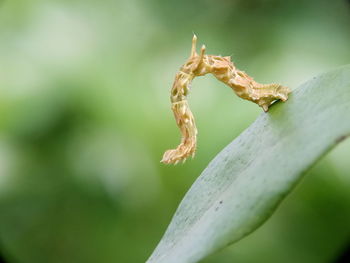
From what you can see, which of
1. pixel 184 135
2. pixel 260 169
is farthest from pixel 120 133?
pixel 260 169

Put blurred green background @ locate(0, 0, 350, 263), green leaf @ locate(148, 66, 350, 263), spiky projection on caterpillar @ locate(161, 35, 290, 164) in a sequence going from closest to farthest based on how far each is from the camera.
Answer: green leaf @ locate(148, 66, 350, 263), spiky projection on caterpillar @ locate(161, 35, 290, 164), blurred green background @ locate(0, 0, 350, 263)

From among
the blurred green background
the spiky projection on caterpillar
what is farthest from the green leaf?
the blurred green background

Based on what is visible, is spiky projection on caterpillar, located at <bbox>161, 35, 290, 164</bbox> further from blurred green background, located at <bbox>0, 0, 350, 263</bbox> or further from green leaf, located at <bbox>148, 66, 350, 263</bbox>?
blurred green background, located at <bbox>0, 0, 350, 263</bbox>

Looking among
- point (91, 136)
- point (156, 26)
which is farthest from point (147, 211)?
point (156, 26)

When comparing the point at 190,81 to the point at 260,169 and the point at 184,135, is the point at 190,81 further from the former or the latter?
the point at 260,169

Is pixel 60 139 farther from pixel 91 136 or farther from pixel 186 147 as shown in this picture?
pixel 186 147
